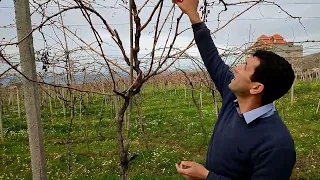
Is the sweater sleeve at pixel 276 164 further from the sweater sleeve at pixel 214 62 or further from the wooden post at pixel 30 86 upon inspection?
the wooden post at pixel 30 86

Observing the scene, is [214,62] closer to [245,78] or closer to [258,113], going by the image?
[245,78]

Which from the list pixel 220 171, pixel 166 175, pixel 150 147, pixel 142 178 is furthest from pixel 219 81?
pixel 150 147

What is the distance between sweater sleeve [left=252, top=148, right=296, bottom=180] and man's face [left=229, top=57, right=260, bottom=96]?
0.35 meters

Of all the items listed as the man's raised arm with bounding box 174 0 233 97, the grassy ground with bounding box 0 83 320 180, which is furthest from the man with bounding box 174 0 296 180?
the grassy ground with bounding box 0 83 320 180

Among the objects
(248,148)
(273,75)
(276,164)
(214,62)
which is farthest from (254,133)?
(214,62)

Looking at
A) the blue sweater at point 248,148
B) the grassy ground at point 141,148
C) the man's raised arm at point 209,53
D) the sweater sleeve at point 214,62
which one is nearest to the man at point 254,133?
the blue sweater at point 248,148

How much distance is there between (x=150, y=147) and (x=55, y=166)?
114 inches

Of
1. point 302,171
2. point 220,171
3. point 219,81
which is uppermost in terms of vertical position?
point 219,81

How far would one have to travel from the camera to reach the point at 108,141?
1134 centimetres

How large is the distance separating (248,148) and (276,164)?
0.15m

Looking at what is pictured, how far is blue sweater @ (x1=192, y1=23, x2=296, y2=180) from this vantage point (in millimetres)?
1505

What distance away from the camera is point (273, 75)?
1637 millimetres

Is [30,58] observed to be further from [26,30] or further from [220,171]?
[220,171]

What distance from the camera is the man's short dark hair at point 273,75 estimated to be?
162 centimetres
